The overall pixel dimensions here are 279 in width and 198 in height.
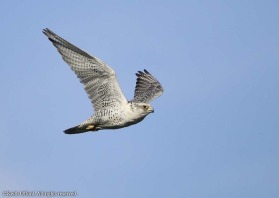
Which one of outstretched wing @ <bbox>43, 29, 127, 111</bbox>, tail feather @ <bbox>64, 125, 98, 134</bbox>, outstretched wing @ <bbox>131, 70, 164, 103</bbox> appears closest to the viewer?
outstretched wing @ <bbox>43, 29, 127, 111</bbox>

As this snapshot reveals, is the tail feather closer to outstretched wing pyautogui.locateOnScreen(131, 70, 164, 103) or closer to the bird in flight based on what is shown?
the bird in flight

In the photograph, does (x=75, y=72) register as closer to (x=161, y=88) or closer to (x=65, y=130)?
(x=65, y=130)

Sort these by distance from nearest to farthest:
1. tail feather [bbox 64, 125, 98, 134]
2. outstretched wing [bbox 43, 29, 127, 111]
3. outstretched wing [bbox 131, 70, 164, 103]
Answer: outstretched wing [bbox 43, 29, 127, 111] < tail feather [bbox 64, 125, 98, 134] < outstretched wing [bbox 131, 70, 164, 103]

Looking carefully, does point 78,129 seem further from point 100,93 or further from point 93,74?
point 93,74

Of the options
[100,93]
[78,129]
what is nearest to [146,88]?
[100,93]

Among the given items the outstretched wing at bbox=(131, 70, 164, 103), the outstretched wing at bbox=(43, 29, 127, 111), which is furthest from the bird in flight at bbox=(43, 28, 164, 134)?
the outstretched wing at bbox=(131, 70, 164, 103)

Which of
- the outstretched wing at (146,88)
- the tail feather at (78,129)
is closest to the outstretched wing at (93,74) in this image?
the tail feather at (78,129)

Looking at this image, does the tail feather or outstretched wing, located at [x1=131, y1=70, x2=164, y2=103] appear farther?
outstretched wing, located at [x1=131, y1=70, x2=164, y2=103]

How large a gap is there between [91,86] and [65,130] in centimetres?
147

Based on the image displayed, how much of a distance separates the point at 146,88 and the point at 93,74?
17.0 ft

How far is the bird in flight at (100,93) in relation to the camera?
18.0 metres

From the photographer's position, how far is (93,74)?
722 inches

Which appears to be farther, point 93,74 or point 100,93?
point 100,93

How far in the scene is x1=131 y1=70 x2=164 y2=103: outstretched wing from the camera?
73.5ft
